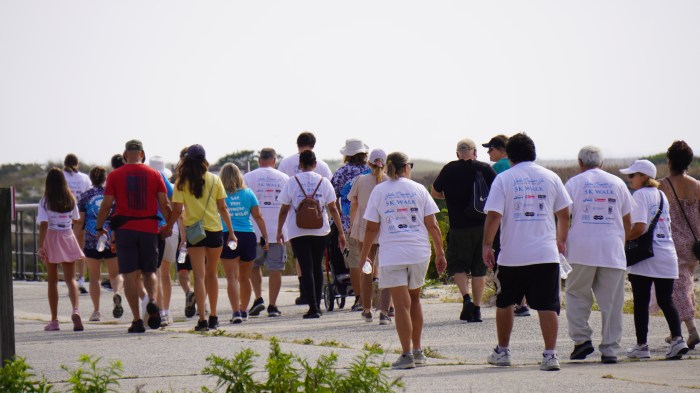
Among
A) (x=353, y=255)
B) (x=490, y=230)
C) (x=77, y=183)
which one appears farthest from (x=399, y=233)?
(x=77, y=183)

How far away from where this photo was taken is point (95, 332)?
14.2m

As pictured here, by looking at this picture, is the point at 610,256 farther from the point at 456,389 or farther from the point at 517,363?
the point at 456,389

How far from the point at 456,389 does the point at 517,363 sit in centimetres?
210

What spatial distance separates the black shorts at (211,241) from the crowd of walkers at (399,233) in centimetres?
1

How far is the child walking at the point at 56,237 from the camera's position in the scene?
14.8 metres

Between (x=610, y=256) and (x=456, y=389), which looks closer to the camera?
(x=456, y=389)

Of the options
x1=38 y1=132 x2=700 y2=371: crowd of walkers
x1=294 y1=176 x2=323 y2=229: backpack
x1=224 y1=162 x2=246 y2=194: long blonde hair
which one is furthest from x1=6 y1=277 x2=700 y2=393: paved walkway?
x1=224 y1=162 x2=246 y2=194: long blonde hair

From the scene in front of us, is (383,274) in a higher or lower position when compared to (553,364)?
higher

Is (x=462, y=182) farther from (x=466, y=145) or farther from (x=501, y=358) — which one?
(x=501, y=358)

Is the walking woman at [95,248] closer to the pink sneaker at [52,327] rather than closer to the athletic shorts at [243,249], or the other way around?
the pink sneaker at [52,327]

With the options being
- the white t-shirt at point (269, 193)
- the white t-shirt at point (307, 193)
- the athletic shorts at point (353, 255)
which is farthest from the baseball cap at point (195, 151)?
the white t-shirt at point (269, 193)

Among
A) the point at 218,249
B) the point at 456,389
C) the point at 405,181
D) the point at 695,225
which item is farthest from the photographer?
the point at 218,249

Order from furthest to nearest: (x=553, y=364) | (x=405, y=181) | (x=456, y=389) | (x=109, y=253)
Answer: (x=109, y=253), (x=405, y=181), (x=553, y=364), (x=456, y=389)

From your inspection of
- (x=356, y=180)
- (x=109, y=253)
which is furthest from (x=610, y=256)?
(x=109, y=253)
